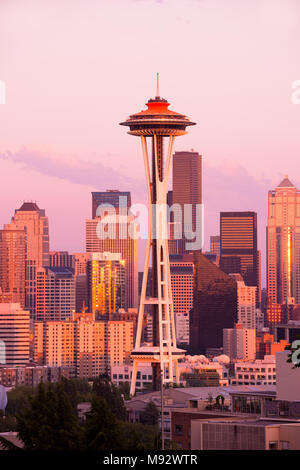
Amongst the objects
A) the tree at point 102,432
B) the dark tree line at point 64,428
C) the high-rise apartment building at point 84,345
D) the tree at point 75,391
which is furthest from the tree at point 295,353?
the high-rise apartment building at point 84,345

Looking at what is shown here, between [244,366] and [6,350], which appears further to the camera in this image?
[6,350]

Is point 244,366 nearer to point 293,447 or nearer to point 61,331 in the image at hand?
point 61,331

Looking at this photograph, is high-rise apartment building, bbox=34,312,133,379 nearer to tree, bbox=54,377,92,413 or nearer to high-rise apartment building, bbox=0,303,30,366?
high-rise apartment building, bbox=0,303,30,366

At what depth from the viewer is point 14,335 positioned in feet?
625

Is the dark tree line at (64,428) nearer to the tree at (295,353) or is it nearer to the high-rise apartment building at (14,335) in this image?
the tree at (295,353)

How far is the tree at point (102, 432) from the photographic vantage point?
39875mm

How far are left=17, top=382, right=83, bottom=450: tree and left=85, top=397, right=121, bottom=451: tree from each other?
315 mm

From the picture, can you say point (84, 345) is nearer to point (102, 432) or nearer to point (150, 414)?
point (150, 414)

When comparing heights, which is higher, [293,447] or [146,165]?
[146,165]

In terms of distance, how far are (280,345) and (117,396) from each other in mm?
75075

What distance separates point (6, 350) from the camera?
18612cm

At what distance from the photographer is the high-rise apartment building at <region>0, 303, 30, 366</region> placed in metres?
185

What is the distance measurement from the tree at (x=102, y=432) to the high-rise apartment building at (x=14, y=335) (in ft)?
471
